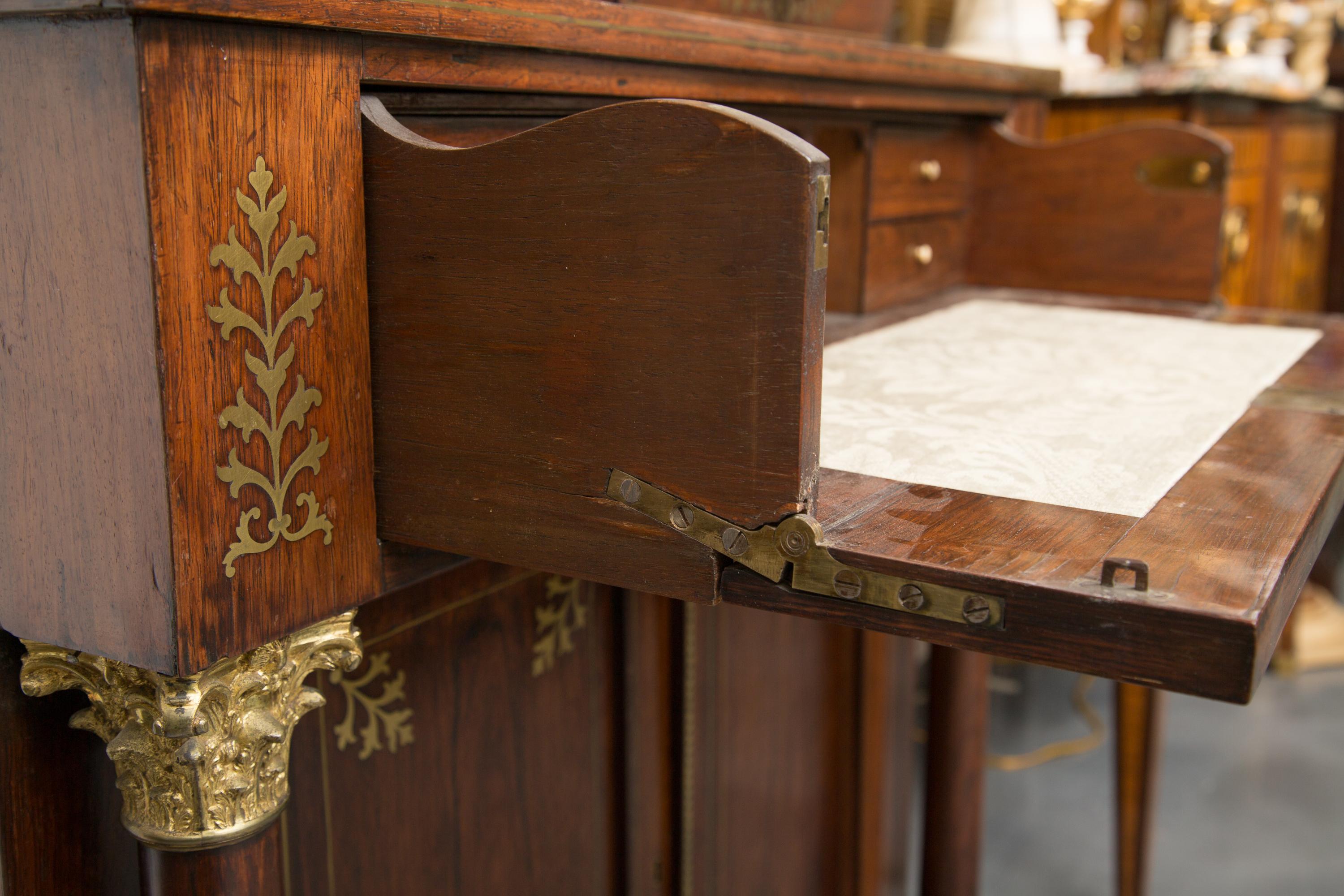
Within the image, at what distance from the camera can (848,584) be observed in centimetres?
56

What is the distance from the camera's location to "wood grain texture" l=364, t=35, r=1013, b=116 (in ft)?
2.13

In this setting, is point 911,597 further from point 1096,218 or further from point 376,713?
point 1096,218

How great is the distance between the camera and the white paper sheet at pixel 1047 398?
0.68 m

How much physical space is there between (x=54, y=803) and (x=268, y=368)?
0.33m

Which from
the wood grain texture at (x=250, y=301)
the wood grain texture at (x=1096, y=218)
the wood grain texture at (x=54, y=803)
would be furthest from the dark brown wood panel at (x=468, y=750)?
the wood grain texture at (x=1096, y=218)

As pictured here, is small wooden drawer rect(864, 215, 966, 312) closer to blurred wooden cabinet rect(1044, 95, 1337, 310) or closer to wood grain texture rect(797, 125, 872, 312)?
wood grain texture rect(797, 125, 872, 312)

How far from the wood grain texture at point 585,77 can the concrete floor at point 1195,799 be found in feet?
5.12

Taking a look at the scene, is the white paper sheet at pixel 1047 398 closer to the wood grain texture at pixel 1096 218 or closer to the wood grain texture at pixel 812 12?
the wood grain texture at pixel 1096 218

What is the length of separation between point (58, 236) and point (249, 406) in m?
0.11

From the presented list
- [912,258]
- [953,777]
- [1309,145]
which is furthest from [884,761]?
[1309,145]

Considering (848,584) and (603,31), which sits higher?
(603,31)

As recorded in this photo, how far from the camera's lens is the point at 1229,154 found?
131cm

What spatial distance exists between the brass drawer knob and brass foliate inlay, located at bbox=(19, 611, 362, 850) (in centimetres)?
90

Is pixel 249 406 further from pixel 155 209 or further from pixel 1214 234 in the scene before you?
pixel 1214 234
